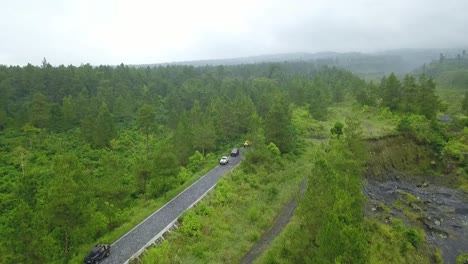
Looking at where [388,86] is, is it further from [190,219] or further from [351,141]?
[190,219]

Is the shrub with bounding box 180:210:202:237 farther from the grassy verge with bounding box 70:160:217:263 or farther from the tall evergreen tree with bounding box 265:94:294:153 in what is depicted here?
the tall evergreen tree with bounding box 265:94:294:153

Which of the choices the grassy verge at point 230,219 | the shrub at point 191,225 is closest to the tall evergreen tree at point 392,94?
the grassy verge at point 230,219

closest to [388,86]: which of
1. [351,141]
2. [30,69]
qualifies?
[351,141]

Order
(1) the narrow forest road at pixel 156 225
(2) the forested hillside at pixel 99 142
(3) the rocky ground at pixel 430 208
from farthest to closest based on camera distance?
(3) the rocky ground at pixel 430 208
(1) the narrow forest road at pixel 156 225
(2) the forested hillside at pixel 99 142

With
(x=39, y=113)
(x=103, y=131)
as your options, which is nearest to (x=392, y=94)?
(x=103, y=131)

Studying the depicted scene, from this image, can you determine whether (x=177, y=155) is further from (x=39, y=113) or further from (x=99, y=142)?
(x=39, y=113)

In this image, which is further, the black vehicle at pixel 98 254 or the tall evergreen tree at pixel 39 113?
the tall evergreen tree at pixel 39 113

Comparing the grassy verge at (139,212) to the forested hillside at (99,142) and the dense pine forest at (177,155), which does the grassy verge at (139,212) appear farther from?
the forested hillside at (99,142)

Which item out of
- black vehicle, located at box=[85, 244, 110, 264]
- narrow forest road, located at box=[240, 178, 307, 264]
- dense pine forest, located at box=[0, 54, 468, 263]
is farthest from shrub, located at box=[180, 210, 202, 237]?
black vehicle, located at box=[85, 244, 110, 264]
